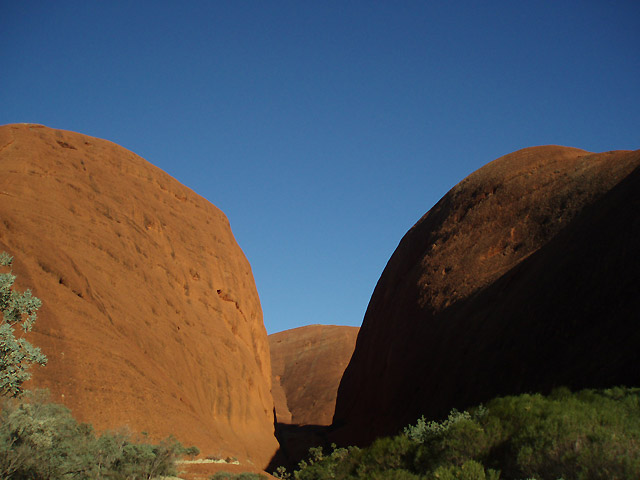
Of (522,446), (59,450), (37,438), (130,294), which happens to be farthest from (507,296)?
(37,438)

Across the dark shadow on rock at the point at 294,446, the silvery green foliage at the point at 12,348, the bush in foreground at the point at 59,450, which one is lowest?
the dark shadow on rock at the point at 294,446

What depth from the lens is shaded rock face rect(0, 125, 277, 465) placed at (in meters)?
19.9

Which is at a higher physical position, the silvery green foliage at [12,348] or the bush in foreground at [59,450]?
the silvery green foliage at [12,348]

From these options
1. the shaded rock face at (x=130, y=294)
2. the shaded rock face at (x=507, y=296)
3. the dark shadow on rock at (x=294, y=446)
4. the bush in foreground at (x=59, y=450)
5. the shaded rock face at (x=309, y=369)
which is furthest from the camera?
the shaded rock face at (x=309, y=369)

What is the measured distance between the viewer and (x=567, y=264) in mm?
22062

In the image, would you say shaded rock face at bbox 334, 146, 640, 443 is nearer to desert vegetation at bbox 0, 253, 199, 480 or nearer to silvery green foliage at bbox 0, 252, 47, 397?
desert vegetation at bbox 0, 253, 199, 480

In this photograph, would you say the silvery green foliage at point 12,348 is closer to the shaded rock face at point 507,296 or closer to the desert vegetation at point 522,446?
the desert vegetation at point 522,446

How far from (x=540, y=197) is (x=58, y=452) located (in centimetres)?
2937

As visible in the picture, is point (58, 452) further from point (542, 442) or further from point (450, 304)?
point (450, 304)

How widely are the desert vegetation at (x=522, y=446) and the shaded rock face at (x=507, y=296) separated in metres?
3.44

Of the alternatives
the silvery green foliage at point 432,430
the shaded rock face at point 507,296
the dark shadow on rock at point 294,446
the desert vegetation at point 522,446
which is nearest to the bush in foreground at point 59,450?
the desert vegetation at point 522,446

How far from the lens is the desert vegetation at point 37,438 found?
1151cm

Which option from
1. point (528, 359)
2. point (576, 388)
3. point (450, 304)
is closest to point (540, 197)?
point (450, 304)

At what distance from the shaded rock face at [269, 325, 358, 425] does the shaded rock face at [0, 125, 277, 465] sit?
2642 cm
